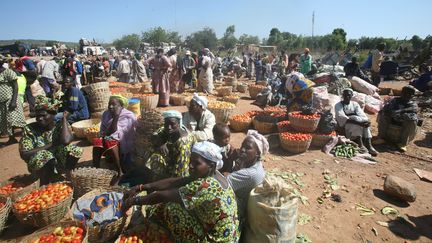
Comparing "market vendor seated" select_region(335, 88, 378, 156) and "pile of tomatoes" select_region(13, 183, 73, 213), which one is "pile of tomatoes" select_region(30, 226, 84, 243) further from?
"market vendor seated" select_region(335, 88, 378, 156)

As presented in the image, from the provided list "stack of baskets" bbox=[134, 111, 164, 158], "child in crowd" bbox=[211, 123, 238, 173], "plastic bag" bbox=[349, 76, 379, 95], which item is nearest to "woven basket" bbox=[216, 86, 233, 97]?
"plastic bag" bbox=[349, 76, 379, 95]

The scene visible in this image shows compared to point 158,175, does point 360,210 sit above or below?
below

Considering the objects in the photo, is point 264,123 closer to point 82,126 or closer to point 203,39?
point 82,126

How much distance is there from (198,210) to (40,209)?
200 centimetres

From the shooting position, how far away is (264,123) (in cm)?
718

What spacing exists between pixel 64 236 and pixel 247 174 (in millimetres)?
2036

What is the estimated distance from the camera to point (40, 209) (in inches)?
127

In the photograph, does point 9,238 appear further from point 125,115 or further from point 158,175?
point 125,115

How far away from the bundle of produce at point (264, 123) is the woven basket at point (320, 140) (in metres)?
1.14

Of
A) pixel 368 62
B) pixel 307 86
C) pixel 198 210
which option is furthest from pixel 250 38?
pixel 198 210

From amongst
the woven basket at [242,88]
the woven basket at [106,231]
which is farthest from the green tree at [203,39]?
the woven basket at [106,231]

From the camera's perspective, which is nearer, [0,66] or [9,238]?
[9,238]

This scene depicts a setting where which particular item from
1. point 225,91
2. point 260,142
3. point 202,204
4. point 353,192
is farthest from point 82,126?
point 225,91

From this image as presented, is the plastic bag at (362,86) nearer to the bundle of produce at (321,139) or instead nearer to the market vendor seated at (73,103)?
the bundle of produce at (321,139)
